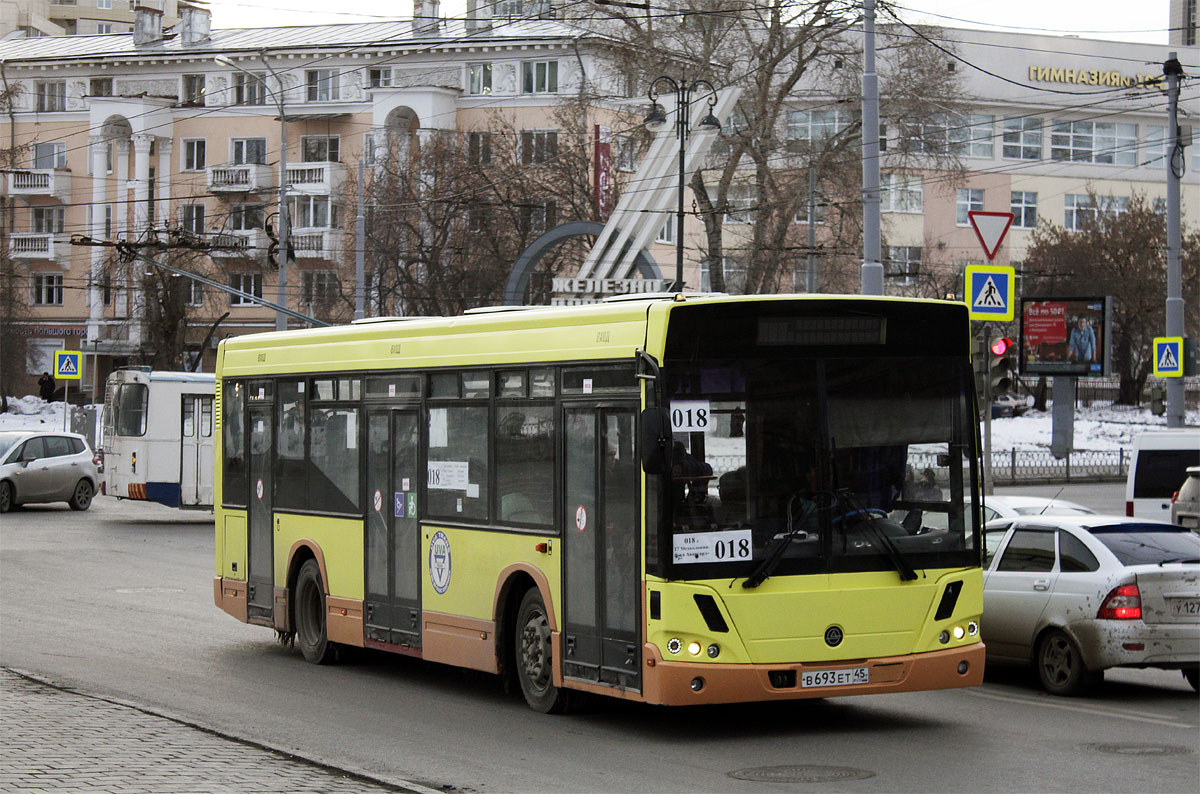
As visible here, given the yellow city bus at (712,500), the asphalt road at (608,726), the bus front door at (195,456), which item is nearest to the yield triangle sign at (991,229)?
the asphalt road at (608,726)

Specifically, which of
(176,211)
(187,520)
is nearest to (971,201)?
(176,211)

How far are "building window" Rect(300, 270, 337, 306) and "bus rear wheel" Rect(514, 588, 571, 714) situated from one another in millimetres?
55154

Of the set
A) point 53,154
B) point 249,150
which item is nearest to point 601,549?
point 249,150

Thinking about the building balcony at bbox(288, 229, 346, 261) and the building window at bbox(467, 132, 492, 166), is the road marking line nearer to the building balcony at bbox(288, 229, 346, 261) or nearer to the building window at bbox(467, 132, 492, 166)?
the building window at bbox(467, 132, 492, 166)

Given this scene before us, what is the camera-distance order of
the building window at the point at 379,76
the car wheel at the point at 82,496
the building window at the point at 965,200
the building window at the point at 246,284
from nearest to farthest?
the car wheel at the point at 82,496
the building window at the point at 379,76
the building window at the point at 246,284
the building window at the point at 965,200

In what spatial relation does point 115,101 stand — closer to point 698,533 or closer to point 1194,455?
point 1194,455

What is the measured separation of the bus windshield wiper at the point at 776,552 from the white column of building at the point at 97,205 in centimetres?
7289

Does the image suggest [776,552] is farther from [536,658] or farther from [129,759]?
[129,759]

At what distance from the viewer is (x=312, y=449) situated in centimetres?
1429

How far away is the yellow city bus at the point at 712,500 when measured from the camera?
391 inches

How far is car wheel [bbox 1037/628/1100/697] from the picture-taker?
12.3 metres

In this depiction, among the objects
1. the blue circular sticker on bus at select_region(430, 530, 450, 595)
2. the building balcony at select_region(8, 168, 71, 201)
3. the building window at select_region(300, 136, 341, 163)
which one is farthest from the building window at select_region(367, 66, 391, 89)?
the blue circular sticker on bus at select_region(430, 530, 450, 595)

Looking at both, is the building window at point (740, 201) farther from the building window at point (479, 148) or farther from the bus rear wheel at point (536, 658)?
the bus rear wheel at point (536, 658)

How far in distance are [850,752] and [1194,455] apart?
605 inches
